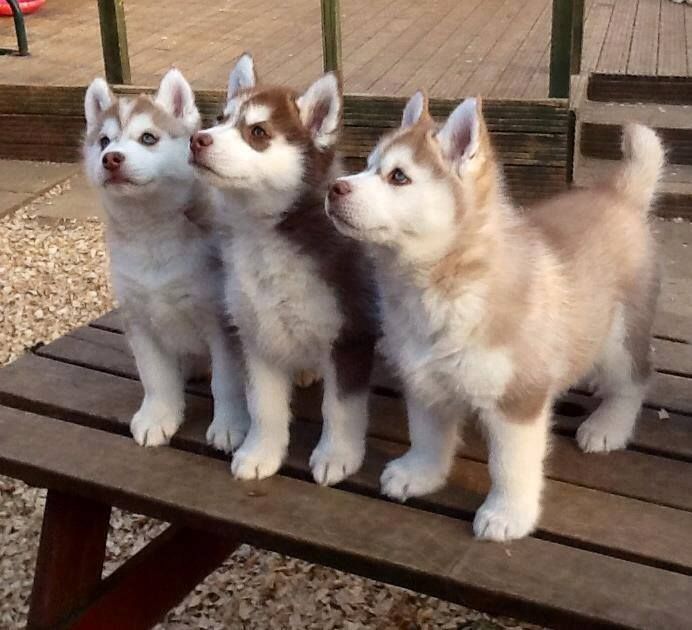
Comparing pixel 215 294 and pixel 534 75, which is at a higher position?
pixel 215 294

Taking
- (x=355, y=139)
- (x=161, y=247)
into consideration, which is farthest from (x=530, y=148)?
(x=161, y=247)

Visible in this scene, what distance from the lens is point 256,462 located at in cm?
184

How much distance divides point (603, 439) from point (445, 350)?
0.49 m

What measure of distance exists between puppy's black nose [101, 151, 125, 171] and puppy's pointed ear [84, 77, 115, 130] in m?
0.20

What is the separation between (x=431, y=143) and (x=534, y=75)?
310 cm

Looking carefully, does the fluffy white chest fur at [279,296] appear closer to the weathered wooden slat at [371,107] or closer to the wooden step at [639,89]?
the weathered wooden slat at [371,107]

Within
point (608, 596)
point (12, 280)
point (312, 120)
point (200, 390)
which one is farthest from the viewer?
point (12, 280)

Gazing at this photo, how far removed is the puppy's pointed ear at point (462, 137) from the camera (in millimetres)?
1524

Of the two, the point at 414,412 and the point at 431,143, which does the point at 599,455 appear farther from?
the point at 431,143

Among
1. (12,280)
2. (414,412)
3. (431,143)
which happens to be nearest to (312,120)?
(431,143)

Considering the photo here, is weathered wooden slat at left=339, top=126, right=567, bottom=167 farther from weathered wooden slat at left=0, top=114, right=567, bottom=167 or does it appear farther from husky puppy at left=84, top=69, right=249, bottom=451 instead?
husky puppy at left=84, top=69, right=249, bottom=451

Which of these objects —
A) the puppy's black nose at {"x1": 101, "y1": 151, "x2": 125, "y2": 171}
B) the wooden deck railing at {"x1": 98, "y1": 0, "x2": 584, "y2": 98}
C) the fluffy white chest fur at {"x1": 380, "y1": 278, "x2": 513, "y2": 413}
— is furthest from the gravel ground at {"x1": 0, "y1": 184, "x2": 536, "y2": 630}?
the wooden deck railing at {"x1": 98, "y1": 0, "x2": 584, "y2": 98}

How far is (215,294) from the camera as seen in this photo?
6.28 ft

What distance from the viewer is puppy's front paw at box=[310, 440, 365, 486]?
181 centimetres
